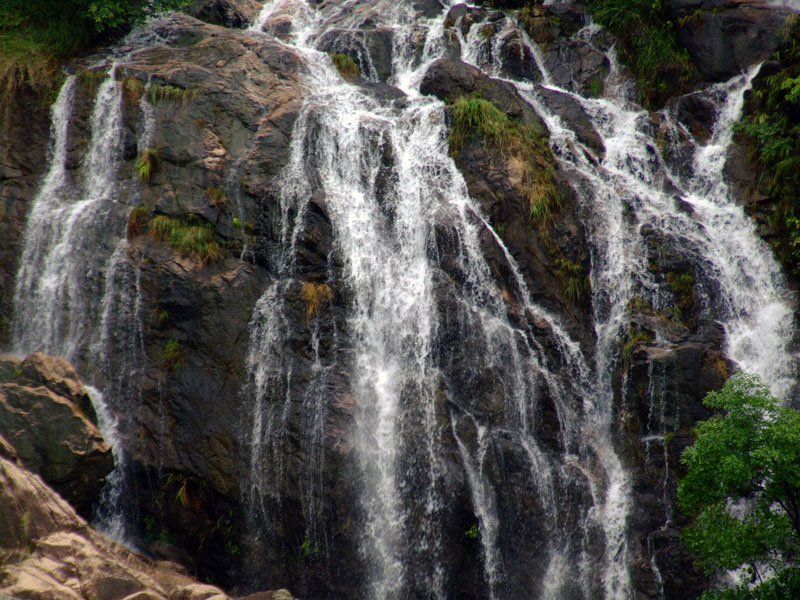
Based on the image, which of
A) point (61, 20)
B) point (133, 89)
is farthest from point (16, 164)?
point (61, 20)

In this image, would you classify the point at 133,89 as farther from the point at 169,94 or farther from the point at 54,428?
the point at 54,428

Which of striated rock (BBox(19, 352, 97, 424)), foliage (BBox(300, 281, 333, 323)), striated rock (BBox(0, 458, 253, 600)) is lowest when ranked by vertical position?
striated rock (BBox(0, 458, 253, 600))

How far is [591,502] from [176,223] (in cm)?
1060

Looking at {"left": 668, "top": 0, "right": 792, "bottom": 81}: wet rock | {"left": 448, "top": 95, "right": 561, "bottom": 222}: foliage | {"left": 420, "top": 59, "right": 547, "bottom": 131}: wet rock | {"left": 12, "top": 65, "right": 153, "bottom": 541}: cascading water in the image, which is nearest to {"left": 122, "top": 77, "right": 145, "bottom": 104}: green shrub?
{"left": 12, "top": 65, "right": 153, "bottom": 541}: cascading water

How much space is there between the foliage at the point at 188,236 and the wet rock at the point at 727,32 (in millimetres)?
15728

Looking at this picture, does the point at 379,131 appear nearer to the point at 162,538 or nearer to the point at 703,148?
the point at 703,148

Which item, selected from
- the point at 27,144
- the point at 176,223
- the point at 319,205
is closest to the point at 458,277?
the point at 319,205

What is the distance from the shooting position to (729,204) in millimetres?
16953

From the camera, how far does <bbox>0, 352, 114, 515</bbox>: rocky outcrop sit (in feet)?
36.0

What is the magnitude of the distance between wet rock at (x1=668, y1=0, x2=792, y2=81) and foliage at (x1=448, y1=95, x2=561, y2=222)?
7.06 meters

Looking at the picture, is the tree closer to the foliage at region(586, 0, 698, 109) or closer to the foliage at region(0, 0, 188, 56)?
the foliage at region(586, 0, 698, 109)

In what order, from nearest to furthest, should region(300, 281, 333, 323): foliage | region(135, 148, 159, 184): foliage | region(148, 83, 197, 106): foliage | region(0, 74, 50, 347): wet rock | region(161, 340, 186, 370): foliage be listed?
region(161, 340, 186, 370): foliage, region(0, 74, 50, 347): wet rock, region(300, 281, 333, 323): foliage, region(135, 148, 159, 184): foliage, region(148, 83, 197, 106): foliage

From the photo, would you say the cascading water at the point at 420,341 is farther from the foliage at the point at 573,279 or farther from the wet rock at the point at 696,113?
the wet rock at the point at 696,113

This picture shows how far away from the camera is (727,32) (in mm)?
19734
